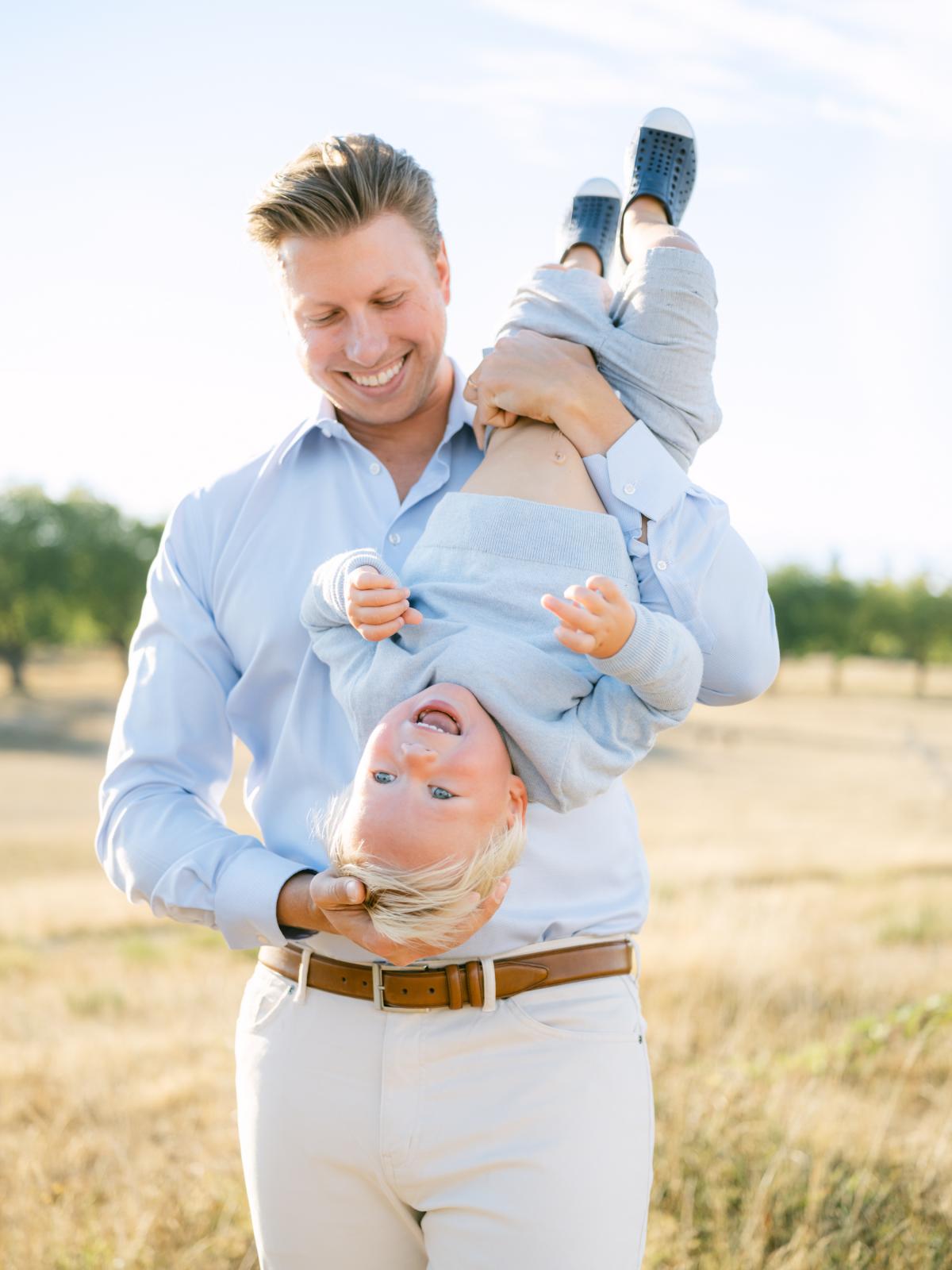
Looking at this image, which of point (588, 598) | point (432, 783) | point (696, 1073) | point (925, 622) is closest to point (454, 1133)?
point (432, 783)

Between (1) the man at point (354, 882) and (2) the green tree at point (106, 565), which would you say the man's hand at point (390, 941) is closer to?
(1) the man at point (354, 882)

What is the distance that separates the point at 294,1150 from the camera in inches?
90.4

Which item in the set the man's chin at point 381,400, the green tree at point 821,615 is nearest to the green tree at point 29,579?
the green tree at point 821,615

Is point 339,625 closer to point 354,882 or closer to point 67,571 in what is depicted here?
point 354,882

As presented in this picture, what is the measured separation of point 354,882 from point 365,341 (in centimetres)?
110

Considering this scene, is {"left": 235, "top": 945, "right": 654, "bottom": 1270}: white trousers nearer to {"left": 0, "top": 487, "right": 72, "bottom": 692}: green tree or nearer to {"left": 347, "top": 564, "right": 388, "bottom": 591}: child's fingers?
{"left": 347, "top": 564, "right": 388, "bottom": 591}: child's fingers

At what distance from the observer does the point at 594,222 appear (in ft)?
9.34

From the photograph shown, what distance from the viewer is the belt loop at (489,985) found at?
2.20 metres

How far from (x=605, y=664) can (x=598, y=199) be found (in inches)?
54.8

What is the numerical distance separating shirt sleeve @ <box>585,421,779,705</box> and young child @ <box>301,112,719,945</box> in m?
0.05

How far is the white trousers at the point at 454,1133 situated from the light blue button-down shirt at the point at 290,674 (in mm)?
161

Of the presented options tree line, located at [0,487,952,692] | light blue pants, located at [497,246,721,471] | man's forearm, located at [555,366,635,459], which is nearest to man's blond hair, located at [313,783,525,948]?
man's forearm, located at [555,366,635,459]

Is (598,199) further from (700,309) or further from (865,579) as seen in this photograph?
(865,579)

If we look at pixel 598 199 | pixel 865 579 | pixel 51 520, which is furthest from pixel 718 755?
pixel 598 199
